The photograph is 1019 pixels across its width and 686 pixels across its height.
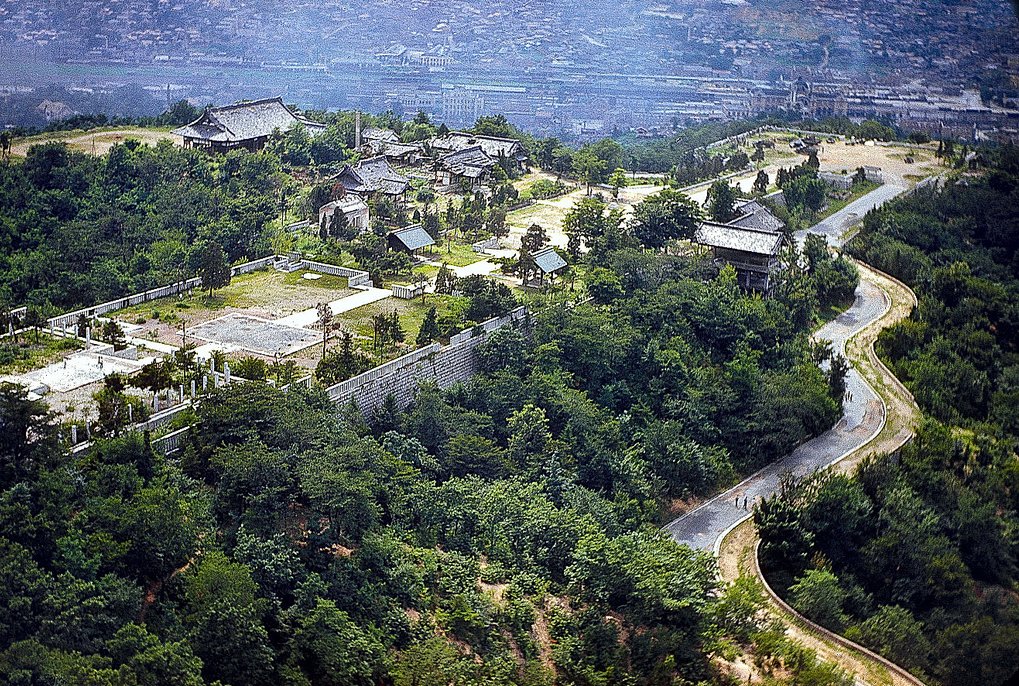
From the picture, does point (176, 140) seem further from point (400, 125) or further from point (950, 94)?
point (950, 94)

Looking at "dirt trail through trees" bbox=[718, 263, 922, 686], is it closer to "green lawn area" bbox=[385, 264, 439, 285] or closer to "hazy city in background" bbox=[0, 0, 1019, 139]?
"green lawn area" bbox=[385, 264, 439, 285]

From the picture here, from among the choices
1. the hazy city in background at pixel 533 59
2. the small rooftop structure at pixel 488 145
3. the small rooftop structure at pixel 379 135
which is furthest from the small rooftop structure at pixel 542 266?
the hazy city in background at pixel 533 59

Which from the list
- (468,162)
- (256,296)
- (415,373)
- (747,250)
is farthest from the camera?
(468,162)

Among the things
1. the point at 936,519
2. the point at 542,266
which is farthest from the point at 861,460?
the point at 542,266

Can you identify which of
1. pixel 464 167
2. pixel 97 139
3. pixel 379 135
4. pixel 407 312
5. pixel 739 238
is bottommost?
pixel 407 312

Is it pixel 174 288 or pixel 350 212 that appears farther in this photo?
pixel 350 212

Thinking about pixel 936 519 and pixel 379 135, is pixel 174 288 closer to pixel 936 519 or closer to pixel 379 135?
pixel 936 519

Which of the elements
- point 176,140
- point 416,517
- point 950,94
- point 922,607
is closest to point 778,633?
point 922,607
